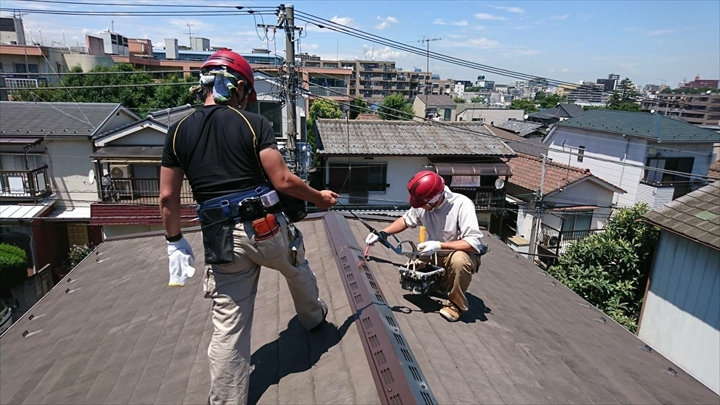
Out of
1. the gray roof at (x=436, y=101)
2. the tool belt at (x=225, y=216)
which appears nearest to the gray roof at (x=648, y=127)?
the tool belt at (x=225, y=216)

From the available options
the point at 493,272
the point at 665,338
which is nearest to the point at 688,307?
the point at 665,338

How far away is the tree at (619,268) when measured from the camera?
31.9ft

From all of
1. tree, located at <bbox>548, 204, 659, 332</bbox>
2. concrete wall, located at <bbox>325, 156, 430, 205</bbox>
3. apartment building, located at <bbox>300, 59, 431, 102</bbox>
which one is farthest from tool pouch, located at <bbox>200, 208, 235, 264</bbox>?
apartment building, located at <bbox>300, 59, 431, 102</bbox>

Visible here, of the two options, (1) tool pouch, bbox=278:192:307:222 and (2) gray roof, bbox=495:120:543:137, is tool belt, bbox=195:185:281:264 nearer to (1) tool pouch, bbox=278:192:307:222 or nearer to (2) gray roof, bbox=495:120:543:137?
(1) tool pouch, bbox=278:192:307:222

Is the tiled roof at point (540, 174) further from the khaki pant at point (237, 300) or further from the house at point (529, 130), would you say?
the khaki pant at point (237, 300)

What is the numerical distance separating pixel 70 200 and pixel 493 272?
1739 centimetres

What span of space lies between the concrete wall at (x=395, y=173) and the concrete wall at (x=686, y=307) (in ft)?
35.5

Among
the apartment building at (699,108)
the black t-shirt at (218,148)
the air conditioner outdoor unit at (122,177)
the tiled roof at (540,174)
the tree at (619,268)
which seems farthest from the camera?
the apartment building at (699,108)

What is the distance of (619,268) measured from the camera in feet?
33.1

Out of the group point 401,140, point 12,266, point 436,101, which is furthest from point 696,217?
point 436,101

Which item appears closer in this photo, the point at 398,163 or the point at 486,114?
the point at 398,163

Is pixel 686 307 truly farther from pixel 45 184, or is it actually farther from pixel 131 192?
pixel 45 184

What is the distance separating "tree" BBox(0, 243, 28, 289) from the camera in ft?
45.8

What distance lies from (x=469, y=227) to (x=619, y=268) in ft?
28.1
